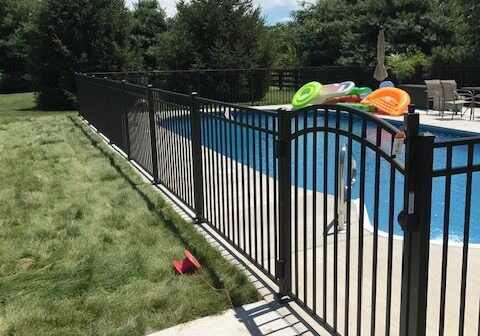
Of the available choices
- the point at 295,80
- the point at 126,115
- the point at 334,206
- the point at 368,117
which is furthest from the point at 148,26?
the point at 368,117

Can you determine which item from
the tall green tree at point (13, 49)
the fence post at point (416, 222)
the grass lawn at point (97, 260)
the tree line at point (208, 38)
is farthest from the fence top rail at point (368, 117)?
the tall green tree at point (13, 49)

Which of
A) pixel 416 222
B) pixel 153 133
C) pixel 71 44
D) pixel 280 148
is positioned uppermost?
pixel 71 44

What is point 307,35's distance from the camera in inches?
1159

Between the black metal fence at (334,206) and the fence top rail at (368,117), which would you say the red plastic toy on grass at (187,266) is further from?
the fence top rail at (368,117)

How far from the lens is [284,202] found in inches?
138

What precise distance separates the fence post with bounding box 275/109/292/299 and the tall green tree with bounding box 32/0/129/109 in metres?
18.7

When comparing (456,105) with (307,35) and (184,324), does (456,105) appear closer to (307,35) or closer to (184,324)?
(184,324)

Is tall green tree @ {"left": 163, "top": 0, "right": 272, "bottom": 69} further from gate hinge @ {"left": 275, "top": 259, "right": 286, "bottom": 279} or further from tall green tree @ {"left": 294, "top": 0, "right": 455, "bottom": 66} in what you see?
gate hinge @ {"left": 275, "top": 259, "right": 286, "bottom": 279}

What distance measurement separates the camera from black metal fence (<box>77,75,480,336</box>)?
2.21m

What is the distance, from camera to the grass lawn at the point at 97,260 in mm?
3404

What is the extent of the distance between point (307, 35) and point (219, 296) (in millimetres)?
27601

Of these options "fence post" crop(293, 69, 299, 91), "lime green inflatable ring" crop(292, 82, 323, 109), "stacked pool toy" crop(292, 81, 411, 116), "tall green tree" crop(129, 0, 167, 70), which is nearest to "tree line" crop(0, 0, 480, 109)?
"fence post" crop(293, 69, 299, 91)

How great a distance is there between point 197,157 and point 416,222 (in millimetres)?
3323

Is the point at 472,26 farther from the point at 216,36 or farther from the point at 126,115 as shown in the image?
the point at 126,115
